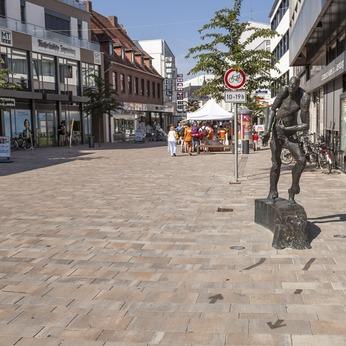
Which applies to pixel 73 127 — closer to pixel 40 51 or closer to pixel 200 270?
pixel 40 51

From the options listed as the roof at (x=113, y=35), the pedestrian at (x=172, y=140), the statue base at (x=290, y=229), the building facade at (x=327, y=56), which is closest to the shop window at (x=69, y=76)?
the roof at (x=113, y=35)

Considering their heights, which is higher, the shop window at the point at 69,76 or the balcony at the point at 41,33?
the balcony at the point at 41,33

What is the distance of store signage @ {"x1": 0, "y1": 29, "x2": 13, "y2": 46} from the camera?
3272cm

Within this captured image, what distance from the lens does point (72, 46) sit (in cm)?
4097

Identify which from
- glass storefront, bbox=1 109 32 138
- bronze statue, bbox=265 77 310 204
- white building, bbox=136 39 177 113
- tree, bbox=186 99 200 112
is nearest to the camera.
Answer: bronze statue, bbox=265 77 310 204

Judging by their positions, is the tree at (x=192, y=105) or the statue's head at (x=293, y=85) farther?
the tree at (x=192, y=105)

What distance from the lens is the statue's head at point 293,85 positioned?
6914 millimetres

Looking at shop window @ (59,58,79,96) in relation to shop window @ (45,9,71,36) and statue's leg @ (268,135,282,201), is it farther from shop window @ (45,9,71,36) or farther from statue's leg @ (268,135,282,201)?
statue's leg @ (268,135,282,201)

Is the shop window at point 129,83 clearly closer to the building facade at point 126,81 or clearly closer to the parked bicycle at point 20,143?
the building facade at point 126,81

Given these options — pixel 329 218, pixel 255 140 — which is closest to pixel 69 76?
pixel 255 140

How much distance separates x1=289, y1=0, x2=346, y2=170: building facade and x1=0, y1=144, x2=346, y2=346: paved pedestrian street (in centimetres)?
524

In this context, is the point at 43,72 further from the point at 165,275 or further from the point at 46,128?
the point at 165,275

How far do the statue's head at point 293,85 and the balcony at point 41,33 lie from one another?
2962 cm

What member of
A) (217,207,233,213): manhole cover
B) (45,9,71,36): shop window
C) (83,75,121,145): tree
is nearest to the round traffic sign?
(217,207,233,213): manhole cover
